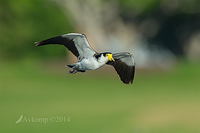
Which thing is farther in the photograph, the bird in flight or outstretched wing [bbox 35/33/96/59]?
outstretched wing [bbox 35/33/96/59]

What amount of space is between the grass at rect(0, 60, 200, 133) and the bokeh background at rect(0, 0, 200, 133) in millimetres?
84

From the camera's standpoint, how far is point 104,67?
153ft

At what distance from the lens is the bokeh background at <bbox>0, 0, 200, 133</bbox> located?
1620 inches

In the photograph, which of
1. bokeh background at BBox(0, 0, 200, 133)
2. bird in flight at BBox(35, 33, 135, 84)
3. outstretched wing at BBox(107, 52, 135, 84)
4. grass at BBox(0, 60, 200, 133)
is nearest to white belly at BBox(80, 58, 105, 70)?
bird in flight at BBox(35, 33, 135, 84)

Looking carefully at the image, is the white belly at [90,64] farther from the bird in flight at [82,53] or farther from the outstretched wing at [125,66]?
the outstretched wing at [125,66]

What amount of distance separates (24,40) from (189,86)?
16.9m

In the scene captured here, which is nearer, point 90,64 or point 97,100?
point 90,64

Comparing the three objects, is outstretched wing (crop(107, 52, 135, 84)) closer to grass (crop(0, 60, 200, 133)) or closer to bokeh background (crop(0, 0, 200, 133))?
grass (crop(0, 60, 200, 133))

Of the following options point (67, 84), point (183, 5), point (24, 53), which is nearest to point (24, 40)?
point (24, 53)

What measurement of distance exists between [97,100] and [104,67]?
297 cm

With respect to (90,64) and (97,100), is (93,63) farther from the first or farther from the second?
(97,100)

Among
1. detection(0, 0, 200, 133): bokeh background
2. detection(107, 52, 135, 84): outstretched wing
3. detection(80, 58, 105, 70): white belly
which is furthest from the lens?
detection(0, 0, 200, 133): bokeh background

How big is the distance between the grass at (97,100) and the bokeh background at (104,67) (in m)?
0.08

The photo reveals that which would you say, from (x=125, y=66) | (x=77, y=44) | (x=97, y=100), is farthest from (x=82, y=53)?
(x=97, y=100)
